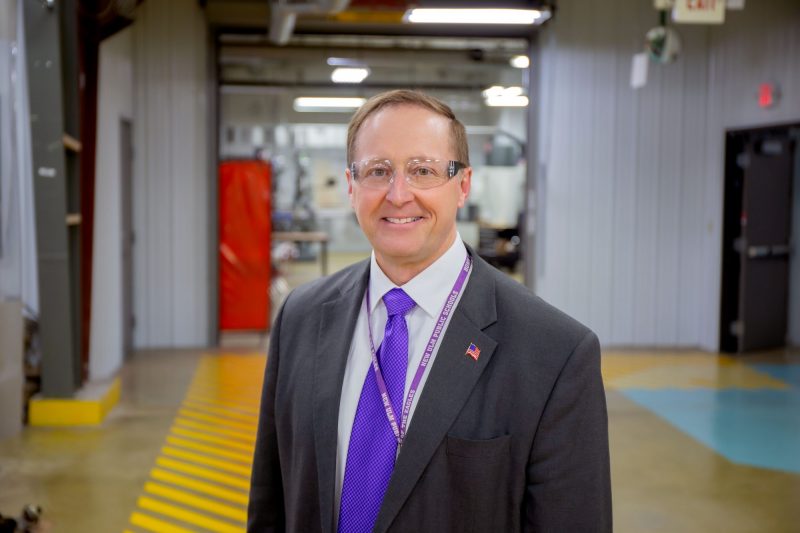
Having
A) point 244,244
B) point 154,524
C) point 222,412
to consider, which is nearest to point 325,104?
point 244,244

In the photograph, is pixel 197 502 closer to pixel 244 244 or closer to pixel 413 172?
pixel 413 172

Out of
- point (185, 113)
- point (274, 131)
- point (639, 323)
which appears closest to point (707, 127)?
point (639, 323)

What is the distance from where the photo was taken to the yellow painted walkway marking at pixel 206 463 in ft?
15.4

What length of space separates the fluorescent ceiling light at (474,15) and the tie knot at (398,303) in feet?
23.3

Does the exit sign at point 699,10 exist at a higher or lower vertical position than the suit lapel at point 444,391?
higher

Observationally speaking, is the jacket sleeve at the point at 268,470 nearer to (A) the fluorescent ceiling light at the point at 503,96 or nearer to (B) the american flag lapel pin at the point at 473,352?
(B) the american flag lapel pin at the point at 473,352

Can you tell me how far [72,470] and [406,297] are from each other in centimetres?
445

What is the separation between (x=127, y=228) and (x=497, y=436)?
8.42 m

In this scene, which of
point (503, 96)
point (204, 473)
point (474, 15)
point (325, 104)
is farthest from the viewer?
point (325, 104)

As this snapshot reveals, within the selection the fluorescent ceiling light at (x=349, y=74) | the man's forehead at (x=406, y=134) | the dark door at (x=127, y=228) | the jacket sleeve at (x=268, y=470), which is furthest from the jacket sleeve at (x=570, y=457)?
the fluorescent ceiling light at (x=349, y=74)

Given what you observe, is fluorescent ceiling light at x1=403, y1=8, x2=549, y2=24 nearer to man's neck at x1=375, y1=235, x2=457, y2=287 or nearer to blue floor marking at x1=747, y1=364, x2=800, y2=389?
blue floor marking at x1=747, y1=364, x2=800, y2=389

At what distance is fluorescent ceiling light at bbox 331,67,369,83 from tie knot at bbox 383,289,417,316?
10.6m

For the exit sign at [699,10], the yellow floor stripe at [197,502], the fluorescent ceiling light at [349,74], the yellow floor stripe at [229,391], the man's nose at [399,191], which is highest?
the fluorescent ceiling light at [349,74]

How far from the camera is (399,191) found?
1.67 meters
